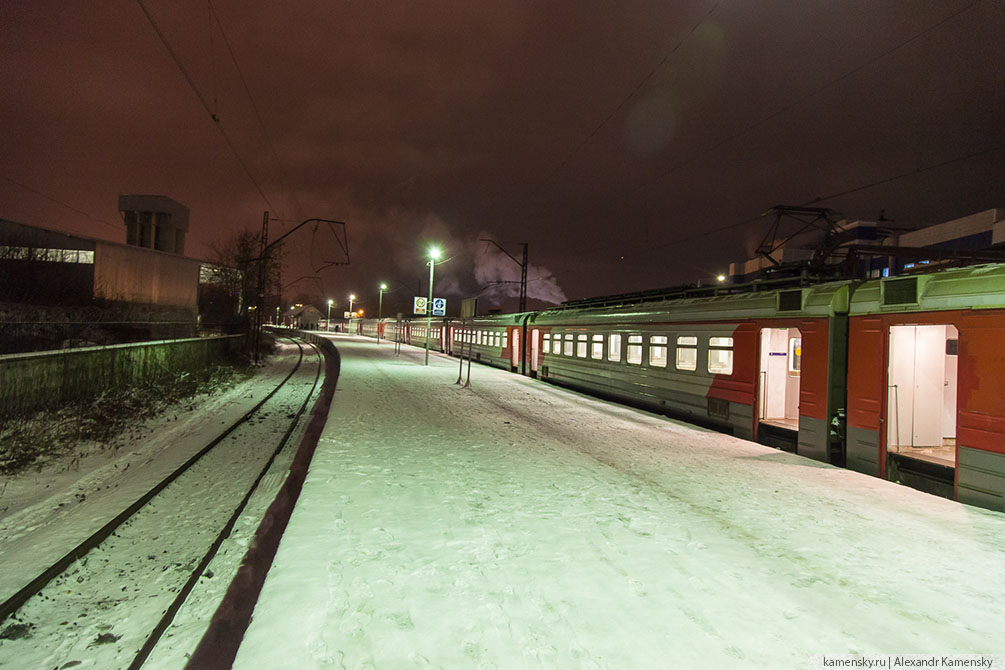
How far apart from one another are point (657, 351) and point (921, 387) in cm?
610

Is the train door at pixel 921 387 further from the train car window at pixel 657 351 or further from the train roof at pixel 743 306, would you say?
the train car window at pixel 657 351

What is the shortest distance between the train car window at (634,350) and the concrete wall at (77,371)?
1327 centimetres

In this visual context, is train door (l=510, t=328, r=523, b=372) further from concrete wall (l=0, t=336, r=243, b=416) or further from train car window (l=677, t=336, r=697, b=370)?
concrete wall (l=0, t=336, r=243, b=416)

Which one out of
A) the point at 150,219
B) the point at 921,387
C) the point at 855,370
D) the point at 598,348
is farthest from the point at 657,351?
the point at 150,219

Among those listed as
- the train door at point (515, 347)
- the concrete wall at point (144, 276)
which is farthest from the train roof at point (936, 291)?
the concrete wall at point (144, 276)

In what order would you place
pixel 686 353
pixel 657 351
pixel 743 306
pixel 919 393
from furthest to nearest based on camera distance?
pixel 657 351
pixel 686 353
pixel 743 306
pixel 919 393

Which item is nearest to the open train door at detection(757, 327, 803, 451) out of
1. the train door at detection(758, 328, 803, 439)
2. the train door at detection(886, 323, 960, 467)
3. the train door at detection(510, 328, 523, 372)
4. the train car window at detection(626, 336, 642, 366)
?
the train door at detection(758, 328, 803, 439)

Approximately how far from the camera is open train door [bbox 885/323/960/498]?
7.82 m

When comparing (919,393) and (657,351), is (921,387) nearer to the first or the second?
(919,393)

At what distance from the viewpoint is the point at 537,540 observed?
520 cm

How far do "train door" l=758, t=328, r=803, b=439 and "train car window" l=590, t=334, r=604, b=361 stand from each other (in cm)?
655

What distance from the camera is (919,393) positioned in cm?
816

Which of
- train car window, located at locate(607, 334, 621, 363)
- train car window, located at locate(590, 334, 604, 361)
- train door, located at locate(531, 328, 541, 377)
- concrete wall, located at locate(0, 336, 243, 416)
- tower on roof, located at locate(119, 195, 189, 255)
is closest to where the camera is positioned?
concrete wall, located at locate(0, 336, 243, 416)

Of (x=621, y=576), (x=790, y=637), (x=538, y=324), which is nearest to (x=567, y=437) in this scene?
(x=621, y=576)
